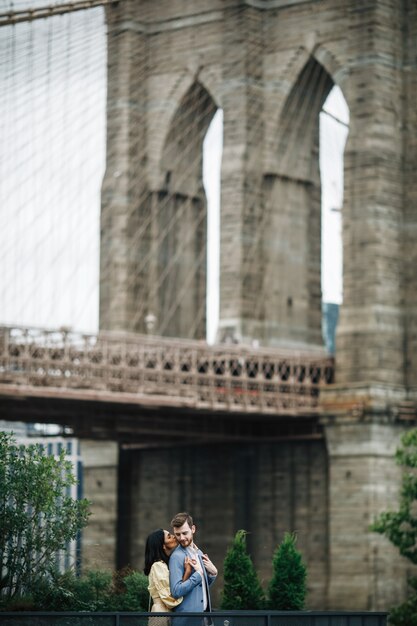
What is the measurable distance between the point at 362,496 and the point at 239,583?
20.4 meters

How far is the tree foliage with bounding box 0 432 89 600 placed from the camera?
40562 millimetres

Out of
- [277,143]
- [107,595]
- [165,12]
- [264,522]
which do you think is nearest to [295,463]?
[264,522]

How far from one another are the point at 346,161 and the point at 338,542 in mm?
15204

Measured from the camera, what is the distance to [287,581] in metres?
59.9

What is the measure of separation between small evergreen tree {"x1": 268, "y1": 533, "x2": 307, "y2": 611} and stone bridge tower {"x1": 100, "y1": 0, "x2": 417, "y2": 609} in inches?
762

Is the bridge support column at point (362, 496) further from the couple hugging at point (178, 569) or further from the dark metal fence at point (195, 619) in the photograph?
the couple hugging at point (178, 569)

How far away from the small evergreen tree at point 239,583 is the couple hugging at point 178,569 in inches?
1337

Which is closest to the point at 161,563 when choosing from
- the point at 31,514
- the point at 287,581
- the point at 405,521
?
the point at 31,514

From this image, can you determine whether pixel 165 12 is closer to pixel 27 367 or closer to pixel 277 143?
pixel 277 143

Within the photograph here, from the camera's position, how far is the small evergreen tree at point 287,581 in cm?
5966

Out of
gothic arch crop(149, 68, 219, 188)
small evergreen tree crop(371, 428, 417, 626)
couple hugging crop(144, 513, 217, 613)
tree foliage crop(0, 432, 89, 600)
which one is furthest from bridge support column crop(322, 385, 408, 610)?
couple hugging crop(144, 513, 217, 613)

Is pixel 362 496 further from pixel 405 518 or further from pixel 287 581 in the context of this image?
pixel 287 581

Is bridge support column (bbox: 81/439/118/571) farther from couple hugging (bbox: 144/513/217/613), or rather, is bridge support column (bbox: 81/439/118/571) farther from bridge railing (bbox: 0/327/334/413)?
couple hugging (bbox: 144/513/217/613)

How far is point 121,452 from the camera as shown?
90938mm
